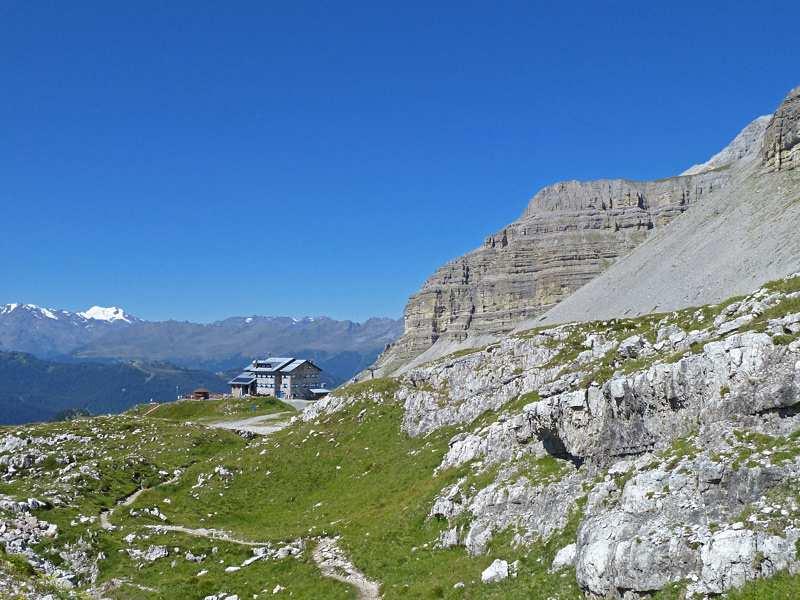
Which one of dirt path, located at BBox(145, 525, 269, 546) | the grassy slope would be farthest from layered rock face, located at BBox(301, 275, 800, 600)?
dirt path, located at BBox(145, 525, 269, 546)

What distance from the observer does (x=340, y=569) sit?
115ft

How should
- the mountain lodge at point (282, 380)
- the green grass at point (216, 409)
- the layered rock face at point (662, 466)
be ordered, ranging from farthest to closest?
1. the mountain lodge at point (282, 380)
2. the green grass at point (216, 409)
3. the layered rock face at point (662, 466)

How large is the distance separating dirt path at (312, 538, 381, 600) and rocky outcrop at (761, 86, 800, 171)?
320 ft

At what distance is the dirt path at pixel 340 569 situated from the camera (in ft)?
103

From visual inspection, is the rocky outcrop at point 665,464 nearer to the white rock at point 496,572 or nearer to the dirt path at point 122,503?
the white rock at point 496,572

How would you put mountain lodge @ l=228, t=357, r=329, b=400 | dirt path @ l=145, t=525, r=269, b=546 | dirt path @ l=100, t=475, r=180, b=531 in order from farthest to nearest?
mountain lodge @ l=228, t=357, r=329, b=400
dirt path @ l=100, t=475, r=180, b=531
dirt path @ l=145, t=525, r=269, b=546

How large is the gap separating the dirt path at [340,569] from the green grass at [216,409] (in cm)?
7891

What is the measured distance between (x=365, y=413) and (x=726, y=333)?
46.0 metres

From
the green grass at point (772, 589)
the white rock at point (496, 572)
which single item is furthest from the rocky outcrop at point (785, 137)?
the green grass at point (772, 589)


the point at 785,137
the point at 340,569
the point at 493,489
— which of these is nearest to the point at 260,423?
the point at 340,569

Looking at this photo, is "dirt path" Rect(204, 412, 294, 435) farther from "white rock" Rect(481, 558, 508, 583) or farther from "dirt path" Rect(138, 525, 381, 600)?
"white rock" Rect(481, 558, 508, 583)

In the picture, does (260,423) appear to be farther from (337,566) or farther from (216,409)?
(337,566)

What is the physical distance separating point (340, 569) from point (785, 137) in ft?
333

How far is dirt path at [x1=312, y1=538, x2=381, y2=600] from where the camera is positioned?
31506mm
